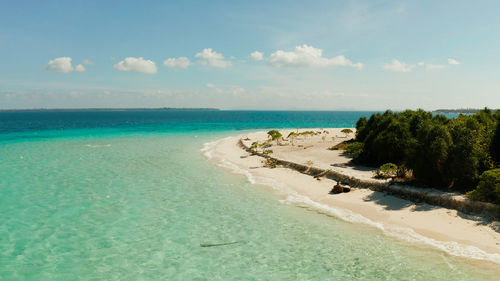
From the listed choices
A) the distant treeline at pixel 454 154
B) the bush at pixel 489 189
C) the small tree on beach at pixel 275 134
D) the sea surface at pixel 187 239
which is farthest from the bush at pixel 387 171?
the small tree on beach at pixel 275 134

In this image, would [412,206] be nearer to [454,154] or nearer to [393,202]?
[393,202]

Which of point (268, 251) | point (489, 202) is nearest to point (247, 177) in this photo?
point (268, 251)

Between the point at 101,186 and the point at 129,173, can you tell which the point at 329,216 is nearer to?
the point at 101,186

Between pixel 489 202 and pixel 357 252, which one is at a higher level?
pixel 489 202

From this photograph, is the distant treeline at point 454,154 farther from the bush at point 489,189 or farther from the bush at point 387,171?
the bush at point 387,171

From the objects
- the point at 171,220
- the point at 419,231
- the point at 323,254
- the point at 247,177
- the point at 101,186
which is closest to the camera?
the point at 323,254

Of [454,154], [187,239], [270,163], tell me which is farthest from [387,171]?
[187,239]

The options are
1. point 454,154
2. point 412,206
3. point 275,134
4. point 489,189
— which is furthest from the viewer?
point 275,134

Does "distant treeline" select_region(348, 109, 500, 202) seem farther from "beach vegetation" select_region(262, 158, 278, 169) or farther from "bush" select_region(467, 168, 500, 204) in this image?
"beach vegetation" select_region(262, 158, 278, 169)
